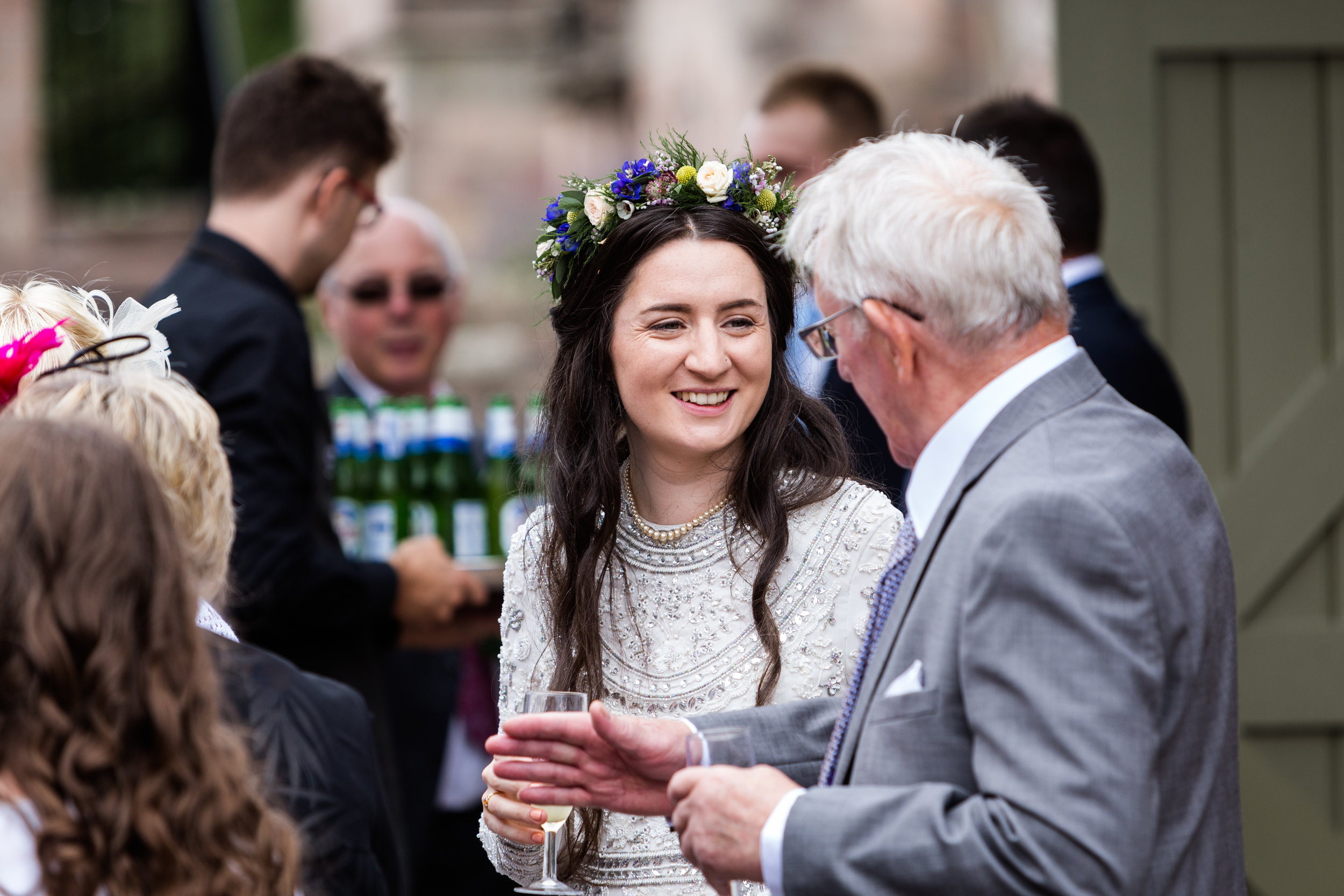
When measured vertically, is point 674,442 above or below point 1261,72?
below

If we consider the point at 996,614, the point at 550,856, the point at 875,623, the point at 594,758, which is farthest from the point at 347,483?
the point at 996,614

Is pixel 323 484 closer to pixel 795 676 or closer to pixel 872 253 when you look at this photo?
pixel 795 676

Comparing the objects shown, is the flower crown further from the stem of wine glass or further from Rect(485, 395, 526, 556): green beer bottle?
Rect(485, 395, 526, 556): green beer bottle

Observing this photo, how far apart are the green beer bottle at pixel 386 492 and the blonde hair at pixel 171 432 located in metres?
2.68

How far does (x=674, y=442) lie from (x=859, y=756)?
97 cm

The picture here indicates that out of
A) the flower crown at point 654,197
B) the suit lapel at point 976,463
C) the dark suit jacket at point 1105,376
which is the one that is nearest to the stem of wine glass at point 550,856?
the suit lapel at point 976,463

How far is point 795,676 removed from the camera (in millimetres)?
2689

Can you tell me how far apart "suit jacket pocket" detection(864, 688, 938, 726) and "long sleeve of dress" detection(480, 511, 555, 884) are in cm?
94

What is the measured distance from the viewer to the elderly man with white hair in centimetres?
178

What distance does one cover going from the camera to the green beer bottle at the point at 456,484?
4.89 metres

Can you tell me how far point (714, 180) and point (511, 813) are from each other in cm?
127

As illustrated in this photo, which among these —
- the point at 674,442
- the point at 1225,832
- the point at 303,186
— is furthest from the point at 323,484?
the point at 1225,832

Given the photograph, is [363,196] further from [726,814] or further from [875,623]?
[726,814]

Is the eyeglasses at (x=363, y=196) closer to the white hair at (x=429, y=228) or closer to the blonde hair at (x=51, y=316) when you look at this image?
the white hair at (x=429, y=228)
